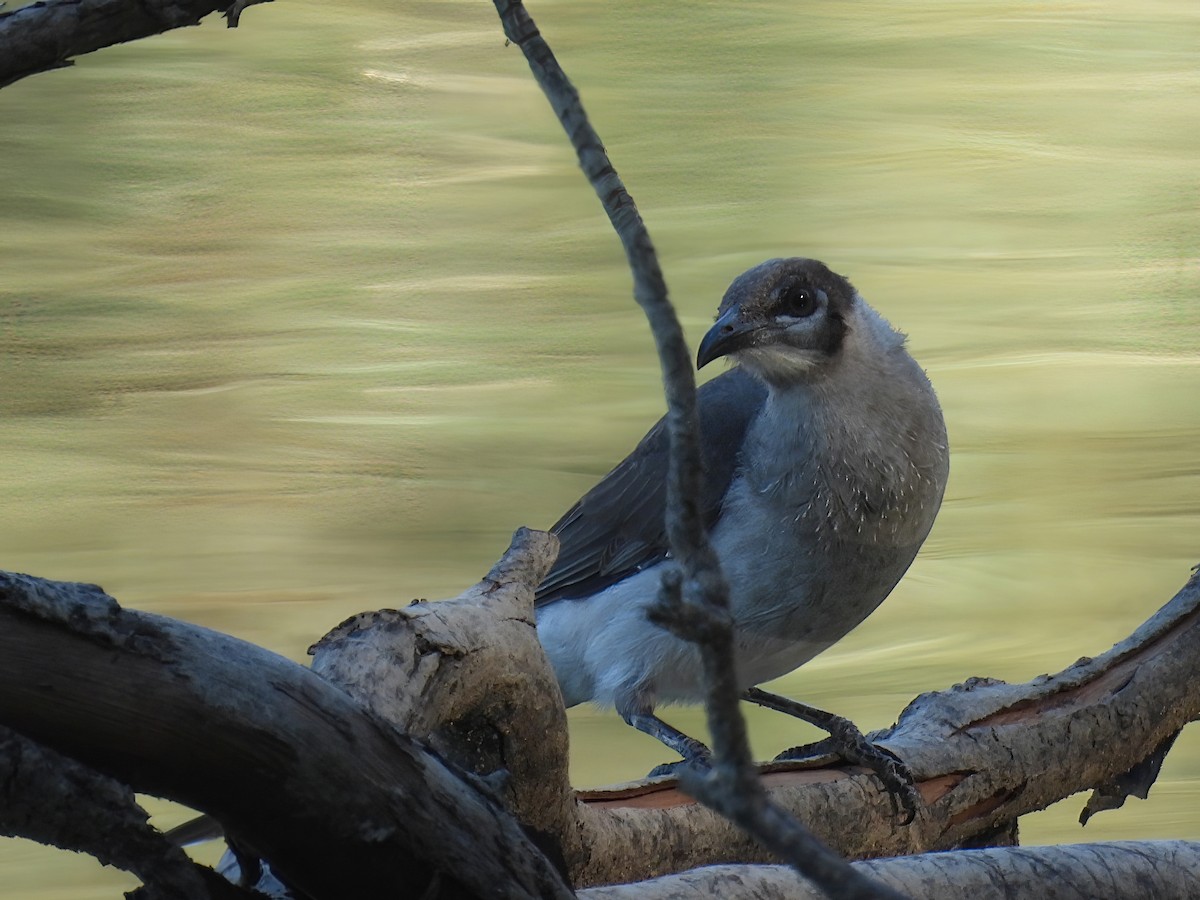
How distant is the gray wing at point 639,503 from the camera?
58.6 inches

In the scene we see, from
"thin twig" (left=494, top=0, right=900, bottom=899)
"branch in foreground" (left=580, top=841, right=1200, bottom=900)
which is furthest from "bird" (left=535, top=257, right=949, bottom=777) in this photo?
"thin twig" (left=494, top=0, right=900, bottom=899)

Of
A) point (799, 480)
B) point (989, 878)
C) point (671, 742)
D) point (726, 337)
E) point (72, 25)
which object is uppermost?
point (72, 25)

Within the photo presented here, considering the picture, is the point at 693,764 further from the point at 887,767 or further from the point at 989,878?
the point at 989,878

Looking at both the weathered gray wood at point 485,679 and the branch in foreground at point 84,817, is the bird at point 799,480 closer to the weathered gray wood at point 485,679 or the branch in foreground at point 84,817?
the weathered gray wood at point 485,679

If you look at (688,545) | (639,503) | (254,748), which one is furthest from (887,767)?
(688,545)

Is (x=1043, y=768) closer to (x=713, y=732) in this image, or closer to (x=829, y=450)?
(x=829, y=450)

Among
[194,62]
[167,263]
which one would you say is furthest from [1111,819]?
[194,62]

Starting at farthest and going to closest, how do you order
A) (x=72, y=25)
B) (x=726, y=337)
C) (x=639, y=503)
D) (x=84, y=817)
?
(x=639, y=503), (x=726, y=337), (x=72, y=25), (x=84, y=817)

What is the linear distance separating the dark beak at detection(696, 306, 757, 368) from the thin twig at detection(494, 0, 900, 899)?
0.86 meters

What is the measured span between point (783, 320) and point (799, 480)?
0.16 m

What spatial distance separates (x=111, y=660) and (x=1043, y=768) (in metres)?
→ 1.07

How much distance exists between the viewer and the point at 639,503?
1.61m

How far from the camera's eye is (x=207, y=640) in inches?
24.5

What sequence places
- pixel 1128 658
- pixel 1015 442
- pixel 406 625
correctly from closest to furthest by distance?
pixel 406 625 < pixel 1128 658 < pixel 1015 442
